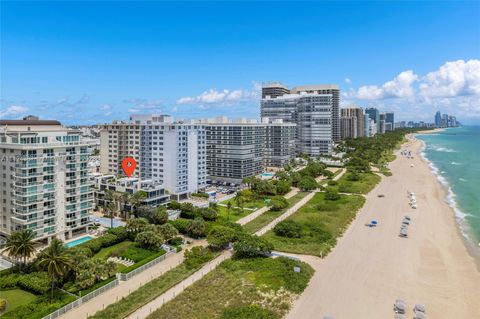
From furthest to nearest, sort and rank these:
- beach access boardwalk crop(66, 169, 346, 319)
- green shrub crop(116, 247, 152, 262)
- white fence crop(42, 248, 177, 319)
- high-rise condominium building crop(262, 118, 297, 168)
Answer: high-rise condominium building crop(262, 118, 297, 168), green shrub crop(116, 247, 152, 262), beach access boardwalk crop(66, 169, 346, 319), white fence crop(42, 248, 177, 319)

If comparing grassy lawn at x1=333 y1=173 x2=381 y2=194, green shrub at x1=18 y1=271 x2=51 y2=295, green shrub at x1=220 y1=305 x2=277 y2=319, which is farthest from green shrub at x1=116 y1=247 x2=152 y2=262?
grassy lawn at x1=333 y1=173 x2=381 y2=194

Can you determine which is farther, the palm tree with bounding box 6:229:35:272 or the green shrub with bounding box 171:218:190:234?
the green shrub with bounding box 171:218:190:234

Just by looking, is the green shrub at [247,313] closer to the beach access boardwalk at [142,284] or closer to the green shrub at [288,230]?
the beach access boardwalk at [142,284]

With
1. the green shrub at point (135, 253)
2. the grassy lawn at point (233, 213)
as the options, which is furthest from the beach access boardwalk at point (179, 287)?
the green shrub at point (135, 253)

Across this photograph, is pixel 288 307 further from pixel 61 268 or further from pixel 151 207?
pixel 151 207

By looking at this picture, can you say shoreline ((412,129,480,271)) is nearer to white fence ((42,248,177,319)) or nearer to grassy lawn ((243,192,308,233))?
grassy lawn ((243,192,308,233))

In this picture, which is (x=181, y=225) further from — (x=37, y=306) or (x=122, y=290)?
(x=37, y=306)

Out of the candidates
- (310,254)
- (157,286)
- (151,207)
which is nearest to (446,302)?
(310,254)
